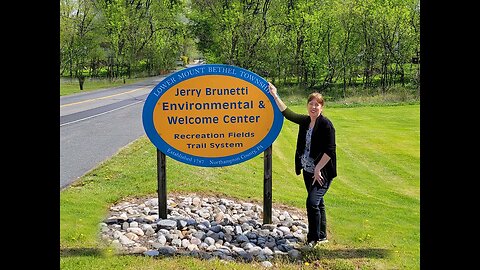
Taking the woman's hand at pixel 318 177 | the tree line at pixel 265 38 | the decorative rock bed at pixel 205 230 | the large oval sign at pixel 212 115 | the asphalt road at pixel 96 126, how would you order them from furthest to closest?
the tree line at pixel 265 38 < the asphalt road at pixel 96 126 < the large oval sign at pixel 212 115 < the decorative rock bed at pixel 205 230 < the woman's hand at pixel 318 177

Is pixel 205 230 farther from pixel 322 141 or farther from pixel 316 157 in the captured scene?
pixel 322 141

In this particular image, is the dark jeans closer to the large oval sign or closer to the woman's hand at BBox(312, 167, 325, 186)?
the woman's hand at BBox(312, 167, 325, 186)

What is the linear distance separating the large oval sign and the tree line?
848 centimetres

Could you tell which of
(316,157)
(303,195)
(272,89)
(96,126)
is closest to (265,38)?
(96,126)

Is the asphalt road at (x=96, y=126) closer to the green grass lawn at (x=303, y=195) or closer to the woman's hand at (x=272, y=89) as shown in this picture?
the green grass lawn at (x=303, y=195)

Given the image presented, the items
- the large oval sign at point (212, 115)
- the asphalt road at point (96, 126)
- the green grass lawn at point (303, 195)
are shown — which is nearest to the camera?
the green grass lawn at point (303, 195)

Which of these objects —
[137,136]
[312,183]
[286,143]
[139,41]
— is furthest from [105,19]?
[312,183]

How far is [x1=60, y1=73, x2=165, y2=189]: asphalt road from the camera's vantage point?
6153 mm

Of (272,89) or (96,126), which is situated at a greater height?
(272,89)

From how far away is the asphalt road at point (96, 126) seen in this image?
20.2ft

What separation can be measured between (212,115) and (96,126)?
6.24 m

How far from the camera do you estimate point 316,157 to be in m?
3.27

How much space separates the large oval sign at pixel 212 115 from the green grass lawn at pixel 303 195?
91 cm

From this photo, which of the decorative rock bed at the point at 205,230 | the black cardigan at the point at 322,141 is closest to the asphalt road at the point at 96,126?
the decorative rock bed at the point at 205,230
